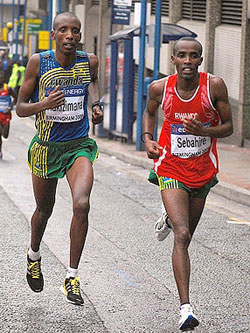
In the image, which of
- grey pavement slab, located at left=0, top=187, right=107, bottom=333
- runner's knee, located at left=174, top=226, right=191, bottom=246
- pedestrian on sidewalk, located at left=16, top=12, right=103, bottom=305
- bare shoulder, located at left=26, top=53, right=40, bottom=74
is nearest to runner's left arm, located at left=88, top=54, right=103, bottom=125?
pedestrian on sidewalk, located at left=16, top=12, right=103, bottom=305

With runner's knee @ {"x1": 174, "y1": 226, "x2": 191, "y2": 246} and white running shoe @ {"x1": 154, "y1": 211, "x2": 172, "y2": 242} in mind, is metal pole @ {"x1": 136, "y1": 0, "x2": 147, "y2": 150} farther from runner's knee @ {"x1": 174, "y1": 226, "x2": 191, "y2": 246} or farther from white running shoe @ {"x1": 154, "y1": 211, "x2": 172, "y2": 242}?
runner's knee @ {"x1": 174, "y1": 226, "x2": 191, "y2": 246}

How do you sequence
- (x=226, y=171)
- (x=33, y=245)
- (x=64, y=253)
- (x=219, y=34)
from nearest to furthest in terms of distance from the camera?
(x=33, y=245)
(x=64, y=253)
(x=226, y=171)
(x=219, y=34)

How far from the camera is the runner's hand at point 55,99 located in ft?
20.8

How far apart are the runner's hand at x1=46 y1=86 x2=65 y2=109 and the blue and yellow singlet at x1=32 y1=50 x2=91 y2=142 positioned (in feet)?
0.67

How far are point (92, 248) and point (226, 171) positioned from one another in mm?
7214

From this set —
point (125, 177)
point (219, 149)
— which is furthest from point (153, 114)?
point (219, 149)

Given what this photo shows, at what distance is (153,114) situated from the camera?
6.88 meters

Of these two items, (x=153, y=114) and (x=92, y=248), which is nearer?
(x=153, y=114)

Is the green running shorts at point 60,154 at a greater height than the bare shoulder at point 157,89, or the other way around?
the bare shoulder at point 157,89

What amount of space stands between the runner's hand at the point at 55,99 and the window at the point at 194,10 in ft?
62.4

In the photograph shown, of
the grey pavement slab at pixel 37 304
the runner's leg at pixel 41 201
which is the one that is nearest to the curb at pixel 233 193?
the grey pavement slab at pixel 37 304

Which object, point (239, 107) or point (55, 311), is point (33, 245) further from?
point (239, 107)

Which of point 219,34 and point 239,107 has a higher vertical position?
point 219,34

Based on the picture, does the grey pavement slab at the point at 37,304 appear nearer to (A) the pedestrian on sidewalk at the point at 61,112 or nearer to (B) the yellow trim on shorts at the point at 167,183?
(A) the pedestrian on sidewalk at the point at 61,112
